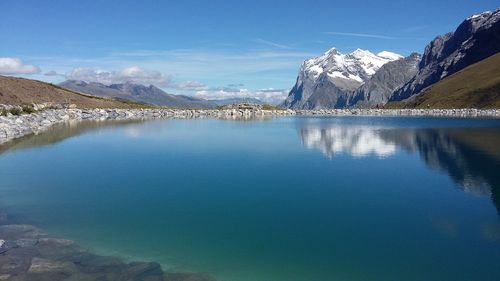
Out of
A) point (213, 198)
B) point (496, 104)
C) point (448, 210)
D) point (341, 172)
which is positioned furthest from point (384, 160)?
point (496, 104)

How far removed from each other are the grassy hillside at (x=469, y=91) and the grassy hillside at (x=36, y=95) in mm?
112436

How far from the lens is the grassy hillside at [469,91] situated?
491ft

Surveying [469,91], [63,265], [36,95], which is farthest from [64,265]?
[469,91]

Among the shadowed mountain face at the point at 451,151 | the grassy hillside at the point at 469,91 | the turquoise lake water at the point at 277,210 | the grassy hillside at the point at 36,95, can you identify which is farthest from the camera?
the grassy hillside at the point at 469,91

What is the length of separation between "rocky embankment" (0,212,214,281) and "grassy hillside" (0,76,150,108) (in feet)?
334

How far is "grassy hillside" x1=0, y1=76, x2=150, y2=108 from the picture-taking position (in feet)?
362

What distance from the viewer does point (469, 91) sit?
162m

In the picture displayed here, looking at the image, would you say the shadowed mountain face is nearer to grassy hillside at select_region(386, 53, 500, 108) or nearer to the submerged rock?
the submerged rock

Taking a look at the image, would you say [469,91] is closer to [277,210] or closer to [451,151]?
[451,151]

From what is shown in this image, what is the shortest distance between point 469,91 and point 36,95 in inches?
5510

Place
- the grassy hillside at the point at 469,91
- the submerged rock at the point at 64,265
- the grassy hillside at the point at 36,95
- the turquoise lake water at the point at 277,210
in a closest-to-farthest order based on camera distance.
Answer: the submerged rock at the point at 64,265
the turquoise lake water at the point at 277,210
the grassy hillside at the point at 36,95
the grassy hillside at the point at 469,91

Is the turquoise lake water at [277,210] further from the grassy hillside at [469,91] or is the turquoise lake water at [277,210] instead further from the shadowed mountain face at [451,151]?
the grassy hillside at [469,91]

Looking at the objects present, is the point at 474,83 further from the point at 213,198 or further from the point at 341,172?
the point at 213,198

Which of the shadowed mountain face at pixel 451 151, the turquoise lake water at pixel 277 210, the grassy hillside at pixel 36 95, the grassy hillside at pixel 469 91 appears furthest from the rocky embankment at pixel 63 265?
the grassy hillside at pixel 469 91
